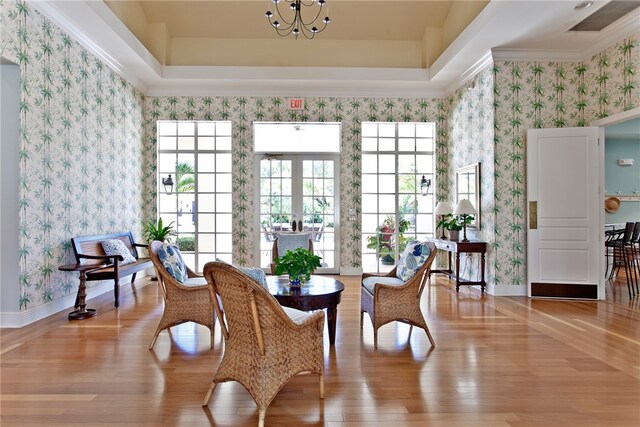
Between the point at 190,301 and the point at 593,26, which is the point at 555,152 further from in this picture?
the point at 190,301

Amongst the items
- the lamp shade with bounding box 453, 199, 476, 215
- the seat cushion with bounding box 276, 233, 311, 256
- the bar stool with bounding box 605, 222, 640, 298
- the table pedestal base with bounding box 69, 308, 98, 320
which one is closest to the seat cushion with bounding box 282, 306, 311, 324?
the seat cushion with bounding box 276, 233, 311, 256

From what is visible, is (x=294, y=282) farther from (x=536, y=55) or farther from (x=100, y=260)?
(x=536, y=55)

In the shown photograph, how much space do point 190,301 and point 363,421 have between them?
198cm

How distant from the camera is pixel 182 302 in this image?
354 cm

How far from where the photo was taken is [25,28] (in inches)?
160

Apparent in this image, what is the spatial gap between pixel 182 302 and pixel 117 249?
7.85ft

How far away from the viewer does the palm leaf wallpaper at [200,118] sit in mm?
Answer: 4270

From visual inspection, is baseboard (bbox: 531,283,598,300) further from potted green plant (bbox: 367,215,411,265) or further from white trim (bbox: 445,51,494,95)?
white trim (bbox: 445,51,494,95)

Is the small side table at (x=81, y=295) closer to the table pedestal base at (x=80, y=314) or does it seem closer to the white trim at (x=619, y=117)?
the table pedestal base at (x=80, y=314)

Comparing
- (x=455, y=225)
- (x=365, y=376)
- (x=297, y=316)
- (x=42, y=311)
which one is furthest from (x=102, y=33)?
(x=455, y=225)

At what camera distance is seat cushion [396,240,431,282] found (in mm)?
3690

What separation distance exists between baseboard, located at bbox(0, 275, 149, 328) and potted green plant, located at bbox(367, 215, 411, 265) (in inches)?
183

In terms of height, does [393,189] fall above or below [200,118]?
below

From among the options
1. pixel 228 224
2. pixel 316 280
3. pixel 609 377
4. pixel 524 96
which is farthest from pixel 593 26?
pixel 228 224
